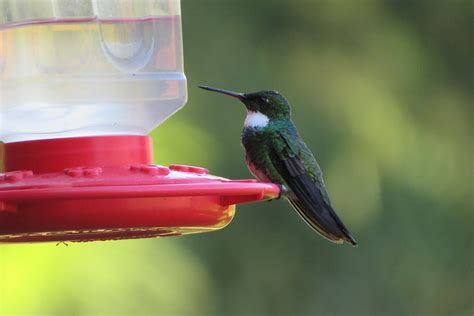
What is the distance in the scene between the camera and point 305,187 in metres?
4.17

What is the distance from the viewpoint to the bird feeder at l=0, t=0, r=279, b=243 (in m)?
2.71

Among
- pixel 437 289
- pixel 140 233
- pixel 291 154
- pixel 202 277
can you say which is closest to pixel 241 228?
pixel 202 277

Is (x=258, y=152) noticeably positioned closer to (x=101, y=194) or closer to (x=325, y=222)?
(x=325, y=222)

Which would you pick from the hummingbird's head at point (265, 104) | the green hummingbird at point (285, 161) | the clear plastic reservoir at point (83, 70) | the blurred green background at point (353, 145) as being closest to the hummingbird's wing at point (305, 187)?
the green hummingbird at point (285, 161)

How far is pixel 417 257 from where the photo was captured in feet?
25.1

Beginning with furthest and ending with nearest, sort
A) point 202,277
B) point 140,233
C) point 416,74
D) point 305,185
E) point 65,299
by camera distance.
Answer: point 416,74, point 202,277, point 65,299, point 305,185, point 140,233

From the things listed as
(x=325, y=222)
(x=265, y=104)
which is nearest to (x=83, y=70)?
(x=325, y=222)

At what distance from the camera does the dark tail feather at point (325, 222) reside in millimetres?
3975

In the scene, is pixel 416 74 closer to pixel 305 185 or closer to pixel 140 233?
pixel 305 185

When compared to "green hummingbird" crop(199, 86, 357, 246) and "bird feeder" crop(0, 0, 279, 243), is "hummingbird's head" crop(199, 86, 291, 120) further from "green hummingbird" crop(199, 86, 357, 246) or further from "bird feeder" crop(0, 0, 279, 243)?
"bird feeder" crop(0, 0, 279, 243)

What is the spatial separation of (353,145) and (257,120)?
2.87 m

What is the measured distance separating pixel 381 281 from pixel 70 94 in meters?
4.58

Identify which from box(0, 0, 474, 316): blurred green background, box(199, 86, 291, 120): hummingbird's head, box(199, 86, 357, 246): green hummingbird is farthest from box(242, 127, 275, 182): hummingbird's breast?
box(0, 0, 474, 316): blurred green background

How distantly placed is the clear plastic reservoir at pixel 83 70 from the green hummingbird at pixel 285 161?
1.62 ft
